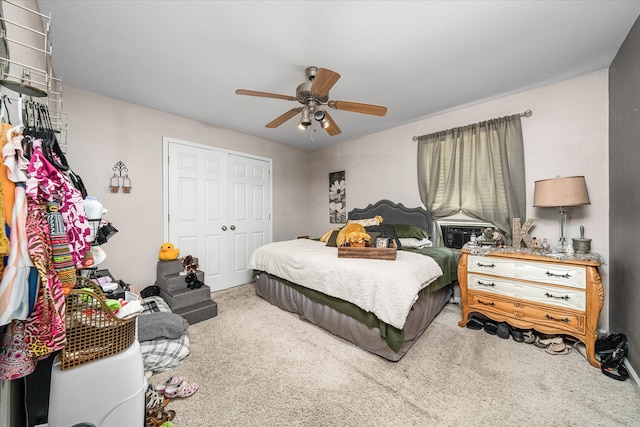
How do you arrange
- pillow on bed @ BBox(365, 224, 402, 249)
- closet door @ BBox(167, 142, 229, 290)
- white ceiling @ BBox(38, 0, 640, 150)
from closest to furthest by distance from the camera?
white ceiling @ BBox(38, 0, 640, 150)
pillow on bed @ BBox(365, 224, 402, 249)
closet door @ BBox(167, 142, 229, 290)

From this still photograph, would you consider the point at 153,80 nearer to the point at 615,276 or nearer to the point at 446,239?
the point at 446,239

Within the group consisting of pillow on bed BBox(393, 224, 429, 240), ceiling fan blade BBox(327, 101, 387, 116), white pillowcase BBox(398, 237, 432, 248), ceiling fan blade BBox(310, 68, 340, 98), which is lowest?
white pillowcase BBox(398, 237, 432, 248)

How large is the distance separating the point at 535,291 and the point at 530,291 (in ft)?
0.11

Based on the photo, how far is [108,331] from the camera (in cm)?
106

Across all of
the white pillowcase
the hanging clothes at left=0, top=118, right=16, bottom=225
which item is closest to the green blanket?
the white pillowcase

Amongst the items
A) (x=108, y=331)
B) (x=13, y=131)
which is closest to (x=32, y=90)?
(x=13, y=131)

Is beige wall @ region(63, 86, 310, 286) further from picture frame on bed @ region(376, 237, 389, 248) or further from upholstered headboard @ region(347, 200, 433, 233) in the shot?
picture frame on bed @ region(376, 237, 389, 248)

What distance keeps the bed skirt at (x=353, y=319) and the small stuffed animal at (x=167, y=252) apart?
Answer: 1262 mm

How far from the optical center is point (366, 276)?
6.70ft

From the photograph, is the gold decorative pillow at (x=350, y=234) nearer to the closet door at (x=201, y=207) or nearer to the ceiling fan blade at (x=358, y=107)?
the ceiling fan blade at (x=358, y=107)

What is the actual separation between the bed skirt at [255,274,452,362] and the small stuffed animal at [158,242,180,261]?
4.14 feet

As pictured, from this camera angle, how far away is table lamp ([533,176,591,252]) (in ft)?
6.91

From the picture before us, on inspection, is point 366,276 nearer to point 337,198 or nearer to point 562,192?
point 562,192

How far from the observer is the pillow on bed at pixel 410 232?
3139mm
